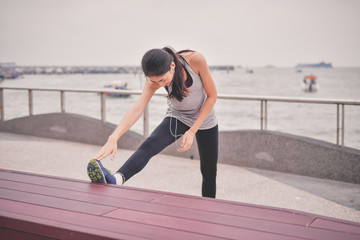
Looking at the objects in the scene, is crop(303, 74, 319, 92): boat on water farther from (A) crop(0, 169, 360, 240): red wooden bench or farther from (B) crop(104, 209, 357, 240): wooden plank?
(B) crop(104, 209, 357, 240): wooden plank

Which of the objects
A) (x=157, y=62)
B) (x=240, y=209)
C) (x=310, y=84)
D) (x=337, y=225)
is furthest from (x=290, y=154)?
(x=310, y=84)

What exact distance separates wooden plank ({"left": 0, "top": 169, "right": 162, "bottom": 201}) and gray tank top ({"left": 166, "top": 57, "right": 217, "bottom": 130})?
888 millimetres

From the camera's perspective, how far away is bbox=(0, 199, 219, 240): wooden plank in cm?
184

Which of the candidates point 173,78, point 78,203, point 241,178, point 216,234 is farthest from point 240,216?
point 241,178

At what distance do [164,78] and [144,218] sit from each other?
1.06 meters

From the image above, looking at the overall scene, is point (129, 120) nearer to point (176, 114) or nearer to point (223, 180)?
point (176, 114)

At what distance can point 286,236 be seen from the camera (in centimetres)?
182

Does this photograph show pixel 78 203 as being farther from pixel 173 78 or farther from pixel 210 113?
pixel 210 113

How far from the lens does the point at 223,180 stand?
542 cm

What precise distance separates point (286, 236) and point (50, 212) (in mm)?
1186

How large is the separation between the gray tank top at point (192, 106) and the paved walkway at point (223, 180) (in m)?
1.57

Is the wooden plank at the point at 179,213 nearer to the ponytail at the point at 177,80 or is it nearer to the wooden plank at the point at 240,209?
the wooden plank at the point at 240,209

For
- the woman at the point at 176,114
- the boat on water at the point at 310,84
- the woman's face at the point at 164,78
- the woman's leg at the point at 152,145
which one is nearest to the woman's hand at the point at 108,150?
the woman at the point at 176,114

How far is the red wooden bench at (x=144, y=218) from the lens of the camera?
1857mm
